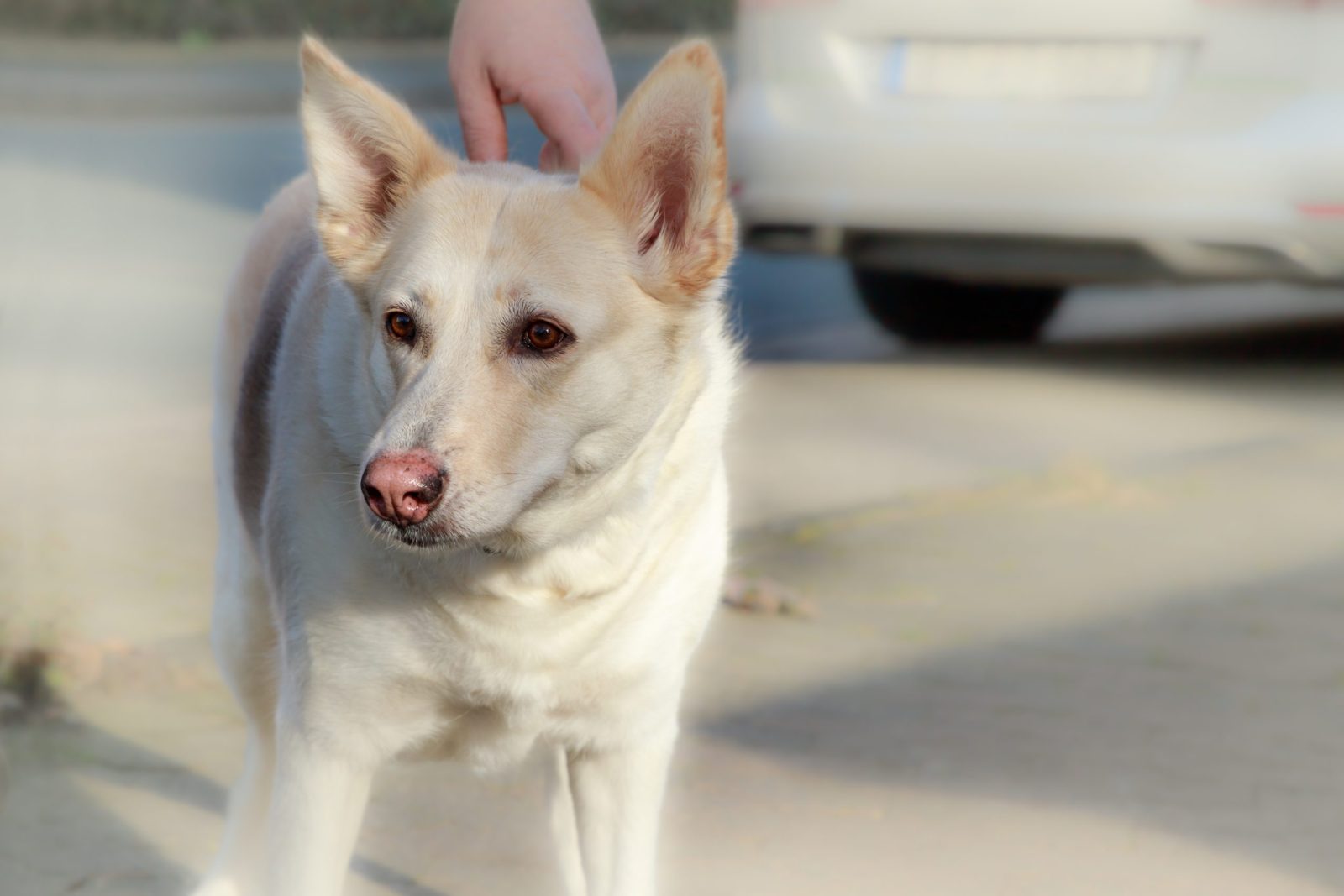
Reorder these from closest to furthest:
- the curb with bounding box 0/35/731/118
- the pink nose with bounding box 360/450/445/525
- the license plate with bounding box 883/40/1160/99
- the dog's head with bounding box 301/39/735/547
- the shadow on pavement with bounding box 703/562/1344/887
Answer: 1. the pink nose with bounding box 360/450/445/525
2. the dog's head with bounding box 301/39/735/547
3. the shadow on pavement with bounding box 703/562/1344/887
4. the license plate with bounding box 883/40/1160/99
5. the curb with bounding box 0/35/731/118

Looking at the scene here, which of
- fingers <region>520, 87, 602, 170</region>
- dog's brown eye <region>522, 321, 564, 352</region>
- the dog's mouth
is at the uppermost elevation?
fingers <region>520, 87, 602, 170</region>

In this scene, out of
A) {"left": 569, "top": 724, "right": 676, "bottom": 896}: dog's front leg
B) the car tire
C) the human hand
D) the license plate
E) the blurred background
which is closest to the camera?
{"left": 569, "top": 724, "right": 676, "bottom": 896}: dog's front leg

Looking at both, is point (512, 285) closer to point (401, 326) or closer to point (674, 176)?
point (401, 326)

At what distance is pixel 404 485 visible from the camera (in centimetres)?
234

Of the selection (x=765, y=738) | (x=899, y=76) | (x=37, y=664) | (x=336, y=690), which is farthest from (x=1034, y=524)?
(x=336, y=690)

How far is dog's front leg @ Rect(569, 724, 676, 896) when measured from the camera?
2941 mm

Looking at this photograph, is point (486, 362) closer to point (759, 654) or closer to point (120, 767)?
point (120, 767)

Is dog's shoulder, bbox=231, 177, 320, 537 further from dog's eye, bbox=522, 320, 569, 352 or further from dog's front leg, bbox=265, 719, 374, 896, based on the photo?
dog's eye, bbox=522, 320, 569, 352

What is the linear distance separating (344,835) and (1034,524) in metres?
3.29

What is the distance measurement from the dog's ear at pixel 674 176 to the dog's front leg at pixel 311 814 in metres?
0.87

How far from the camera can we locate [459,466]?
2402 mm

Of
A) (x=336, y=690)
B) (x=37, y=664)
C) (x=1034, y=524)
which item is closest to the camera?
(x=336, y=690)

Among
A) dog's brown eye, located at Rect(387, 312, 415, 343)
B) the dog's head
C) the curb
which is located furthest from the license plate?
the curb

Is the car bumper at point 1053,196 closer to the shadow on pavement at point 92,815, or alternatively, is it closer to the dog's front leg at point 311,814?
the shadow on pavement at point 92,815
